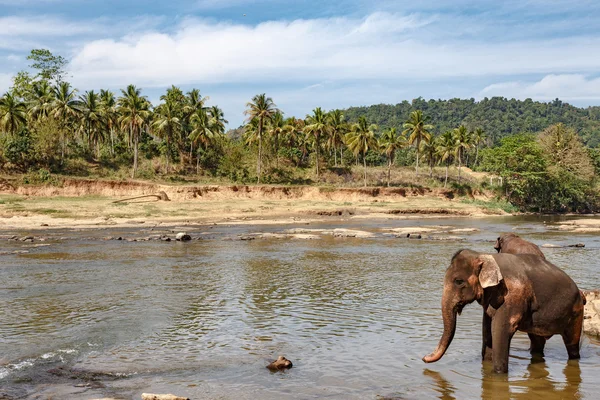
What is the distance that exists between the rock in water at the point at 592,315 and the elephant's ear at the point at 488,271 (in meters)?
4.96

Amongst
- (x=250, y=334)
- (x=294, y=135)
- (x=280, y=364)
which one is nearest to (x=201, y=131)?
(x=294, y=135)

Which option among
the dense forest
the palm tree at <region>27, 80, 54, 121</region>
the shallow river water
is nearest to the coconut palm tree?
the dense forest

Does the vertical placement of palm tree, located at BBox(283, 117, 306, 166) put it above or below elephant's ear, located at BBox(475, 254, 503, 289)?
above

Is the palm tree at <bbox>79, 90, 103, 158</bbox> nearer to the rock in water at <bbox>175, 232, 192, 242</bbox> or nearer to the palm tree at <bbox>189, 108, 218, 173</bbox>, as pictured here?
the palm tree at <bbox>189, 108, 218, 173</bbox>

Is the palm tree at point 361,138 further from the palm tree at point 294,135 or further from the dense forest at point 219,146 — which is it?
the palm tree at point 294,135

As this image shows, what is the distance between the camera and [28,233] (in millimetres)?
39438

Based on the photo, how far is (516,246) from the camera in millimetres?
11312

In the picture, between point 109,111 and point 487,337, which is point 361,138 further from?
point 487,337

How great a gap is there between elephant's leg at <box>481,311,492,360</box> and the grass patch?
206ft

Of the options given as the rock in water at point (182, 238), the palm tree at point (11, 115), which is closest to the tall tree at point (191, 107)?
the palm tree at point (11, 115)

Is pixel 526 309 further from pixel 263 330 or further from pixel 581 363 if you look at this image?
pixel 263 330

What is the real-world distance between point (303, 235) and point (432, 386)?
29465mm

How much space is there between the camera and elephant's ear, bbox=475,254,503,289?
28.7 feet

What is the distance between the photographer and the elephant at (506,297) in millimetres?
8984
